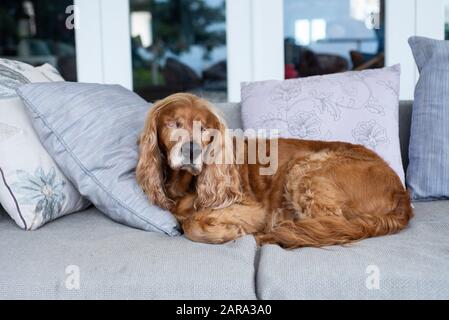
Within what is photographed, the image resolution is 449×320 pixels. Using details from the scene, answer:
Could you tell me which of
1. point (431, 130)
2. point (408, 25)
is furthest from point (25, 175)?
point (408, 25)

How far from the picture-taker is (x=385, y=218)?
2.17 metres

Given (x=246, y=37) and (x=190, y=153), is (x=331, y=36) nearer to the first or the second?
(x=246, y=37)

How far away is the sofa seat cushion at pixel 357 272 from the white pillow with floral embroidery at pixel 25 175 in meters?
0.87

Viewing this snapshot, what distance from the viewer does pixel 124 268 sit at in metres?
1.80

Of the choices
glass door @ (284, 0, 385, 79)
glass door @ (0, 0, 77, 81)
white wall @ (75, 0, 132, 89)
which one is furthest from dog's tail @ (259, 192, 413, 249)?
glass door @ (0, 0, 77, 81)

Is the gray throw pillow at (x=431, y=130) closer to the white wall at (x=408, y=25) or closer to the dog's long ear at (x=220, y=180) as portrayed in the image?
the dog's long ear at (x=220, y=180)

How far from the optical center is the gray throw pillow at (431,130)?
2623mm

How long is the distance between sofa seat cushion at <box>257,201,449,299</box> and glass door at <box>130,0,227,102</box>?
2959 mm

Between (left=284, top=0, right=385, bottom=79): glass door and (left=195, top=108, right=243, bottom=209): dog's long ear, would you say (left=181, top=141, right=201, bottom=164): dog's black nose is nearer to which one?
(left=195, top=108, right=243, bottom=209): dog's long ear

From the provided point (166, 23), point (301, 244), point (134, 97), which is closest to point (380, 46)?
point (166, 23)

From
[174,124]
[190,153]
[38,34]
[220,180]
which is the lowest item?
[220,180]

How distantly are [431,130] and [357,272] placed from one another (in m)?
1.18
